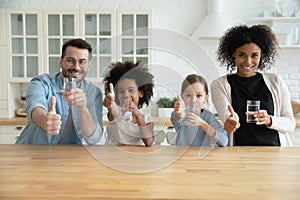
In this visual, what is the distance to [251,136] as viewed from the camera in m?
1.71

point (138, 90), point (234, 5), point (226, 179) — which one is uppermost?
point (234, 5)

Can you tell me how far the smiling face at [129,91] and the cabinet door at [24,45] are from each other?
192 centimetres

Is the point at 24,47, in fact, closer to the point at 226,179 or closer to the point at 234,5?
the point at 234,5

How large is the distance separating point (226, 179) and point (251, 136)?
654 mm

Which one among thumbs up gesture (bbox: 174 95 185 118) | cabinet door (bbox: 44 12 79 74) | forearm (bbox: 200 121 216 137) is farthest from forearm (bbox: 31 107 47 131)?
cabinet door (bbox: 44 12 79 74)

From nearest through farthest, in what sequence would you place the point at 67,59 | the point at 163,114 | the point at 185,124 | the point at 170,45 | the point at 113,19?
the point at 185,124 → the point at 67,59 → the point at 163,114 → the point at 170,45 → the point at 113,19

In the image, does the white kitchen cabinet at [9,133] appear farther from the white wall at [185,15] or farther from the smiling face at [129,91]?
the smiling face at [129,91]

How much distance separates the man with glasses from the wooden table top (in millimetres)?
90

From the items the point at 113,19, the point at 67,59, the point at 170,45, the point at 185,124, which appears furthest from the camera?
the point at 113,19

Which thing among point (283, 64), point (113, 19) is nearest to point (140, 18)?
point (113, 19)

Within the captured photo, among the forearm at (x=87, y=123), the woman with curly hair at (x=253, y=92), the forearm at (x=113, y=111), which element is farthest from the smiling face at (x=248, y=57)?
the forearm at (x=87, y=123)

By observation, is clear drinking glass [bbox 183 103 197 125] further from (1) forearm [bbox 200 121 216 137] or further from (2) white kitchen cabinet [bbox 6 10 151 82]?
(2) white kitchen cabinet [bbox 6 10 151 82]

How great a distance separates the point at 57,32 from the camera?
335 cm

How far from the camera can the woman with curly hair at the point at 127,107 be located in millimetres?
1600
